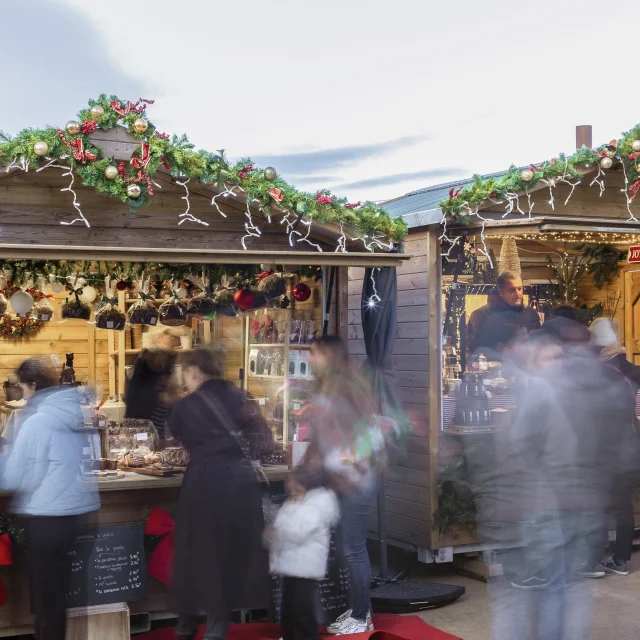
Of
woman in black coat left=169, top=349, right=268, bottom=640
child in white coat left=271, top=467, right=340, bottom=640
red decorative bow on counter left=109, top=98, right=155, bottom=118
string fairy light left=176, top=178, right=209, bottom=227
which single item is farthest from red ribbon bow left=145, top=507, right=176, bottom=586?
red decorative bow on counter left=109, top=98, right=155, bottom=118

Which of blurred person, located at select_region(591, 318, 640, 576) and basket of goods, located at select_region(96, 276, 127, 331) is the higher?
basket of goods, located at select_region(96, 276, 127, 331)

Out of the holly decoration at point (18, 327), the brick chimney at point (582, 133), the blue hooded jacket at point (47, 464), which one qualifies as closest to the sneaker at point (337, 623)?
the blue hooded jacket at point (47, 464)

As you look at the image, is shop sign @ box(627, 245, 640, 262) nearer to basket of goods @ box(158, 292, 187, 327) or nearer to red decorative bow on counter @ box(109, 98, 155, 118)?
basket of goods @ box(158, 292, 187, 327)

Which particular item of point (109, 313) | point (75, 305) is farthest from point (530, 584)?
point (75, 305)

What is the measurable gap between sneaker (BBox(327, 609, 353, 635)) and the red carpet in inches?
5.8

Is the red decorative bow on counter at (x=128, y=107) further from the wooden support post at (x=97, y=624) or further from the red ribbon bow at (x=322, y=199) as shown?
the wooden support post at (x=97, y=624)

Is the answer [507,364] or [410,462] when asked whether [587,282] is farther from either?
[410,462]

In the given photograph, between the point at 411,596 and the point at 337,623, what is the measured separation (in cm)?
87

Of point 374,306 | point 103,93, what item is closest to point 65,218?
point 103,93

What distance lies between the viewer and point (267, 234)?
6449 mm

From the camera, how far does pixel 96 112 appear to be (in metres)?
5.51

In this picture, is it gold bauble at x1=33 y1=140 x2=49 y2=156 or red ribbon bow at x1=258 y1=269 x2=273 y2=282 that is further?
red ribbon bow at x1=258 y1=269 x2=273 y2=282

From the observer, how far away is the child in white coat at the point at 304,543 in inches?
178

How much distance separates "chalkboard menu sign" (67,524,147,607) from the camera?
5.70 m
